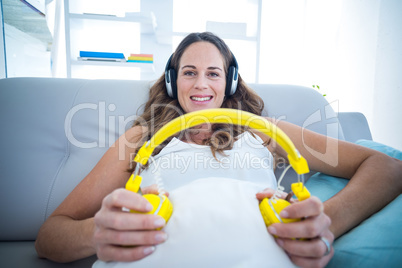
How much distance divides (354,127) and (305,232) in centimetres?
116

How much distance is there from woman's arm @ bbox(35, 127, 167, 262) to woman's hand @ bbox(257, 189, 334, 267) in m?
0.24

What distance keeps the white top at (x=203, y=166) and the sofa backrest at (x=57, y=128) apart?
1.06ft

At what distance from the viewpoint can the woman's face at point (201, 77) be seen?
1.02 metres

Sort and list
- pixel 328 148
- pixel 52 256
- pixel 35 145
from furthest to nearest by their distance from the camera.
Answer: pixel 35 145, pixel 328 148, pixel 52 256

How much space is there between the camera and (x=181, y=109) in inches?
44.8

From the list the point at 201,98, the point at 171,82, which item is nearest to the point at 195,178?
the point at 201,98

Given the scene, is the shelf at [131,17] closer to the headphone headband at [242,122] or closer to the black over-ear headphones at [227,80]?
the black over-ear headphones at [227,80]

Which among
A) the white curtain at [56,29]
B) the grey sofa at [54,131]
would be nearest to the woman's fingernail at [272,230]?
the grey sofa at [54,131]

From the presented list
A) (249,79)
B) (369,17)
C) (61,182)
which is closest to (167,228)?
(61,182)

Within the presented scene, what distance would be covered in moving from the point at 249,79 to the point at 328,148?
187 cm

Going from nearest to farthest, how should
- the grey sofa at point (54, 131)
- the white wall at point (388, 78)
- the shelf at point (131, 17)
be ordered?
the grey sofa at point (54, 131)
the white wall at point (388, 78)
the shelf at point (131, 17)

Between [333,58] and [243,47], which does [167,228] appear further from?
[333,58]

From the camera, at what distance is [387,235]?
535mm

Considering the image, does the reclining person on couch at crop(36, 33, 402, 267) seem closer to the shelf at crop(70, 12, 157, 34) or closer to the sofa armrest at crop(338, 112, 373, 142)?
the sofa armrest at crop(338, 112, 373, 142)
